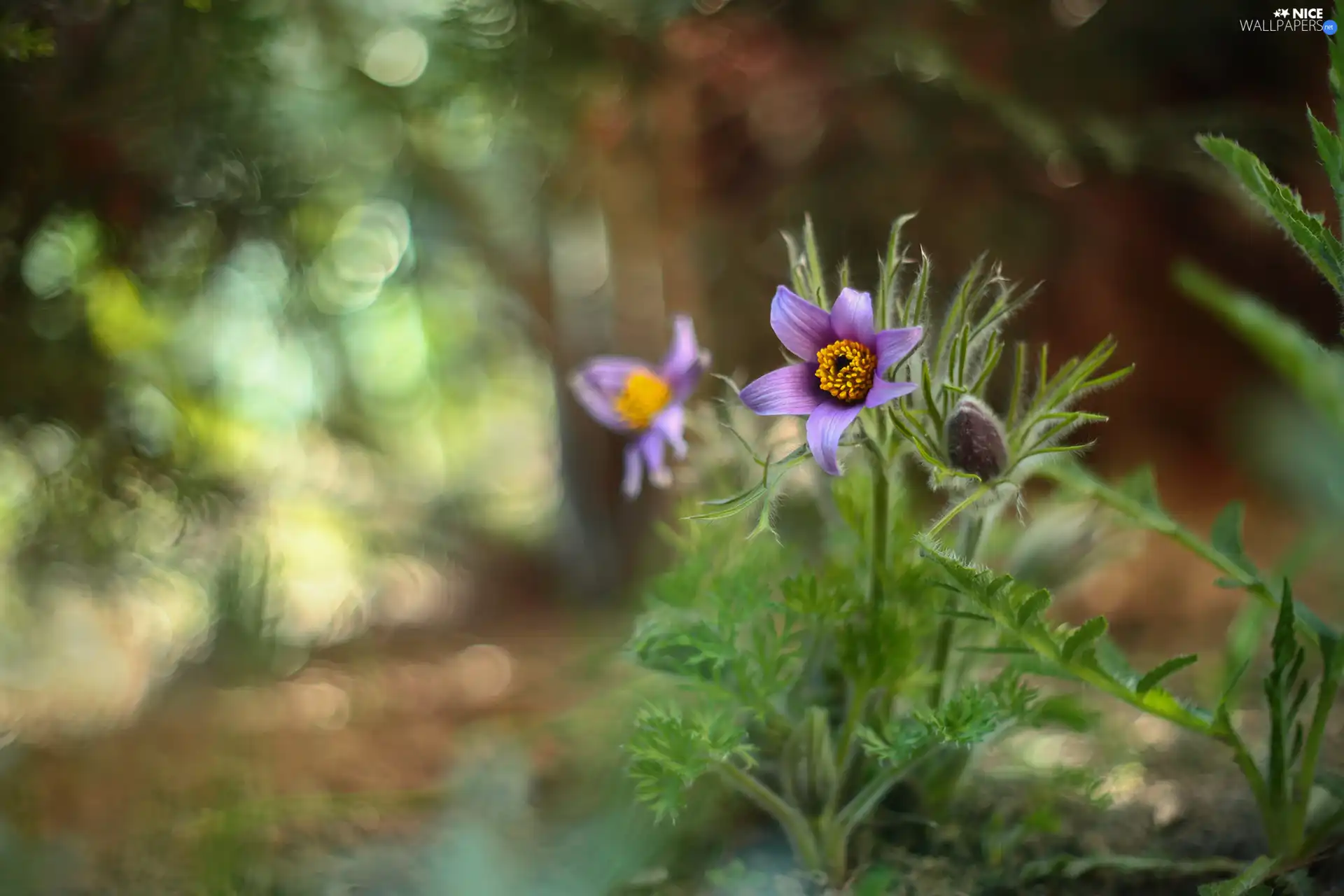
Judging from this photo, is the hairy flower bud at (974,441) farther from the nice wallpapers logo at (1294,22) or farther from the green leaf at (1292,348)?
the nice wallpapers logo at (1294,22)

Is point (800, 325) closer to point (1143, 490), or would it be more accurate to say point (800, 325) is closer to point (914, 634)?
point (914, 634)

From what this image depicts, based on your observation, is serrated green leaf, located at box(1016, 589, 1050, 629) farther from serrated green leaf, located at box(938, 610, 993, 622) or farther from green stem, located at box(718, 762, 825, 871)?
green stem, located at box(718, 762, 825, 871)

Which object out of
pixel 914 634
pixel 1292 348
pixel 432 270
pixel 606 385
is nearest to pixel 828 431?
pixel 914 634

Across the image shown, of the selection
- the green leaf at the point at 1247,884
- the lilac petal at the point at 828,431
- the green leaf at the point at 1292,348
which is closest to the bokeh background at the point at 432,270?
the green leaf at the point at 1292,348

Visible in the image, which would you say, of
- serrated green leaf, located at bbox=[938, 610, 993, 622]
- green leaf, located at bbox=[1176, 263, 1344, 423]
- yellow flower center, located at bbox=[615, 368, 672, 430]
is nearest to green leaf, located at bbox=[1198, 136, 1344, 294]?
green leaf, located at bbox=[1176, 263, 1344, 423]

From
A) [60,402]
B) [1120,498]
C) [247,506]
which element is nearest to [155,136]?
[60,402]

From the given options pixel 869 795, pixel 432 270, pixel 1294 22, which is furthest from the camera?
pixel 432 270
